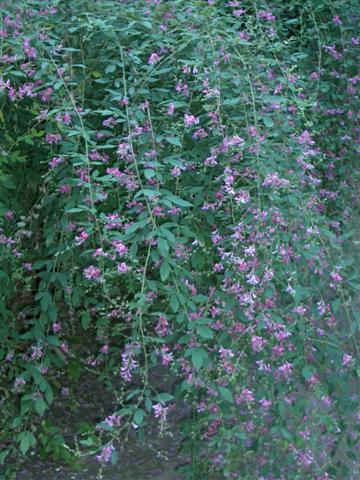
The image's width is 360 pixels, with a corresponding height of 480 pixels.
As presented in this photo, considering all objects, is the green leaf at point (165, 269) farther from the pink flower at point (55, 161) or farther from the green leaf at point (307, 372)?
the green leaf at point (307, 372)

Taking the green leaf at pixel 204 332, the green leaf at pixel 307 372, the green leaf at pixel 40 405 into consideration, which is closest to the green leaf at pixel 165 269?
the green leaf at pixel 204 332

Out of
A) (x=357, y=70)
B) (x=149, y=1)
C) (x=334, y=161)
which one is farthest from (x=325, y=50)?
(x=149, y=1)

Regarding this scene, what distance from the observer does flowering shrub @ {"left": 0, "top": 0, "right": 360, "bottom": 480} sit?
6.55 feet

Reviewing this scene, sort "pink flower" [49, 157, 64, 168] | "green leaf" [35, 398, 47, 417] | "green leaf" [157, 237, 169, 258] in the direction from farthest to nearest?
1. "green leaf" [35, 398, 47, 417]
2. "pink flower" [49, 157, 64, 168]
3. "green leaf" [157, 237, 169, 258]

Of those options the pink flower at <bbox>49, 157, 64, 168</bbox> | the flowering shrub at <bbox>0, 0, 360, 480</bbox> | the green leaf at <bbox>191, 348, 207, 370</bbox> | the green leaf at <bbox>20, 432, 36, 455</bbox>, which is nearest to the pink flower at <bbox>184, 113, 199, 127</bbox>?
the flowering shrub at <bbox>0, 0, 360, 480</bbox>

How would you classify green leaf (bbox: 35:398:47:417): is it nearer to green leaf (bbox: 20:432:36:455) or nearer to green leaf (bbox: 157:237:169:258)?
green leaf (bbox: 20:432:36:455)

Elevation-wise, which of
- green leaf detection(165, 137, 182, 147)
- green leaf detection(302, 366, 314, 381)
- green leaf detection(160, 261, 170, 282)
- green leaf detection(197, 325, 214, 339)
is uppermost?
green leaf detection(165, 137, 182, 147)

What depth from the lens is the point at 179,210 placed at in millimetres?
2033

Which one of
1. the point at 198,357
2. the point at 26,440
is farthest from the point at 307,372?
the point at 26,440

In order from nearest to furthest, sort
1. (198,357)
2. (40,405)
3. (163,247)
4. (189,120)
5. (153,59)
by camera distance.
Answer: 1. (163,247)
2. (198,357)
3. (189,120)
4. (153,59)
5. (40,405)

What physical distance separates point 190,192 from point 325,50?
113cm

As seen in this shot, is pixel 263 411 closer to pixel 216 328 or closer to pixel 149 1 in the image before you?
pixel 216 328

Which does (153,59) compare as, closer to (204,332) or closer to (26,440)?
(204,332)

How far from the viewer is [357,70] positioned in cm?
310
